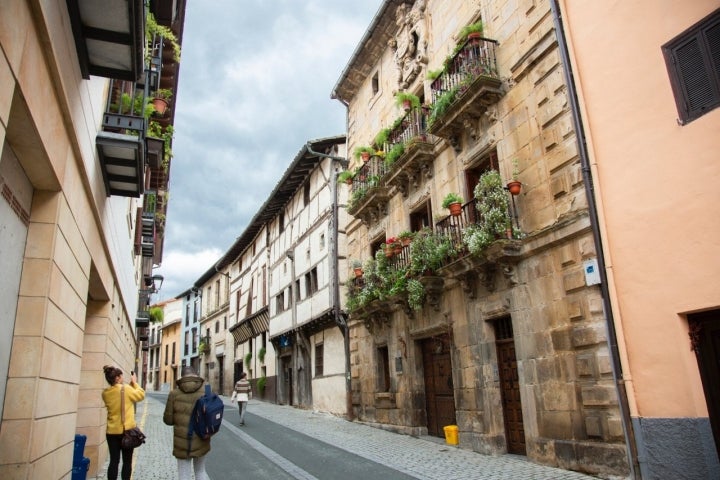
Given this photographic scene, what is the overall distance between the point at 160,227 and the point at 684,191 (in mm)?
18630

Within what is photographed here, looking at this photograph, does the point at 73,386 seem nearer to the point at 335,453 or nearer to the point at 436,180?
the point at 335,453

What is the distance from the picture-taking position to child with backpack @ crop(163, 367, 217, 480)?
5.75 meters

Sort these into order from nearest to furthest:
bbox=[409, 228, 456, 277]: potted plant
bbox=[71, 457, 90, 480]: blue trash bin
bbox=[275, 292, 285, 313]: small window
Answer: bbox=[71, 457, 90, 480]: blue trash bin, bbox=[409, 228, 456, 277]: potted plant, bbox=[275, 292, 285, 313]: small window

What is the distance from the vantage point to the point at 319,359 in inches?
809

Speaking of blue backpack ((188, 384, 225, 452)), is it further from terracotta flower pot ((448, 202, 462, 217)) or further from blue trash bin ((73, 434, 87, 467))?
terracotta flower pot ((448, 202, 462, 217))

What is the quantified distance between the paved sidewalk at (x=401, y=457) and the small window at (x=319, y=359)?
465cm

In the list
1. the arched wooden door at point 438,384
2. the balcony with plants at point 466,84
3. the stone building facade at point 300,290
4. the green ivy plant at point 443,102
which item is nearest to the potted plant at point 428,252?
the arched wooden door at point 438,384

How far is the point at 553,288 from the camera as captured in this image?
866 cm

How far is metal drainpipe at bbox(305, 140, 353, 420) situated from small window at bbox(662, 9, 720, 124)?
12773 mm

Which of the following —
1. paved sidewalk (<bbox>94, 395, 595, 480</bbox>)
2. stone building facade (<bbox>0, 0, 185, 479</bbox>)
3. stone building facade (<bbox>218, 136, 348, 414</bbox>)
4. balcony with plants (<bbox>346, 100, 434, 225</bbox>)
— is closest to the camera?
stone building facade (<bbox>0, 0, 185, 479</bbox>)

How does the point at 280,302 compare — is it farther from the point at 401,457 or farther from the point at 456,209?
the point at 456,209

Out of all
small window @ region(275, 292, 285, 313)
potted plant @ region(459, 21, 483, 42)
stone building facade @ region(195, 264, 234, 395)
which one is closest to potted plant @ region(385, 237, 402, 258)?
potted plant @ region(459, 21, 483, 42)

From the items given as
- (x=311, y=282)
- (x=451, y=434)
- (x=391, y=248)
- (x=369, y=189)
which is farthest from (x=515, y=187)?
(x=311, y=282)

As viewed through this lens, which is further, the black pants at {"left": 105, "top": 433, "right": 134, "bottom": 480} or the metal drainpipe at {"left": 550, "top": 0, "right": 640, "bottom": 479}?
the metal drainpipe at {"left": 550, "top": 0, "right": 640, "bottom": 479}
